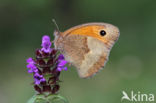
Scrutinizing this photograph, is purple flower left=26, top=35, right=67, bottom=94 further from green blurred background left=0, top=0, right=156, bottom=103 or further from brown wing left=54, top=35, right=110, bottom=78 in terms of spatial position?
green blurred background left=0, top=0, right=156, bottom=103

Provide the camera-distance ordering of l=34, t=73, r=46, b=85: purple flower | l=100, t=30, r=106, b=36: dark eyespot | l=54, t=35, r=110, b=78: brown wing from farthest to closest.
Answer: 1. l=100, t=30, r=106, b=36: dark eyespot
2. l=54, t=35, r=110, b=78: brown wing
3. l=34, t=73, r=46, b=85: purple flower

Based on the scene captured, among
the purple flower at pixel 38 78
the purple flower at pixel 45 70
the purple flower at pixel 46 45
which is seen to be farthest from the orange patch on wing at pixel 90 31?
the purple flower at pixel 38 78

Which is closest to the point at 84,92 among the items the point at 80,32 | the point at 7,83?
the point at 7,83

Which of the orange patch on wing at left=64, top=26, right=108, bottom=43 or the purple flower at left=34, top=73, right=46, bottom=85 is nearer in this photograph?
the purple flower at left=34, top=73, right=46, bottom=85

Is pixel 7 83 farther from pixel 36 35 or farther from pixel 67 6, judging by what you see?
pixel 67 6

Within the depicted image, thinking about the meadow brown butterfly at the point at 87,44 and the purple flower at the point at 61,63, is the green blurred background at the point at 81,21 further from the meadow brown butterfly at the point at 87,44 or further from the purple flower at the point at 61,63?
the purple flower at the point at 61,63

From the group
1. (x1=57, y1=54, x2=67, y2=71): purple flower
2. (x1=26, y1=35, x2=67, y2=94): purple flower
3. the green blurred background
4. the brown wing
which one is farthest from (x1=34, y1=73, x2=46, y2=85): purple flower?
the green blurred background

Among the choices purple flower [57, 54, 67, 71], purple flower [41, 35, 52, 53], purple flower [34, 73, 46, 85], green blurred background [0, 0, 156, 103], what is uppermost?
green blurred background [0, 0, 156, 103]
